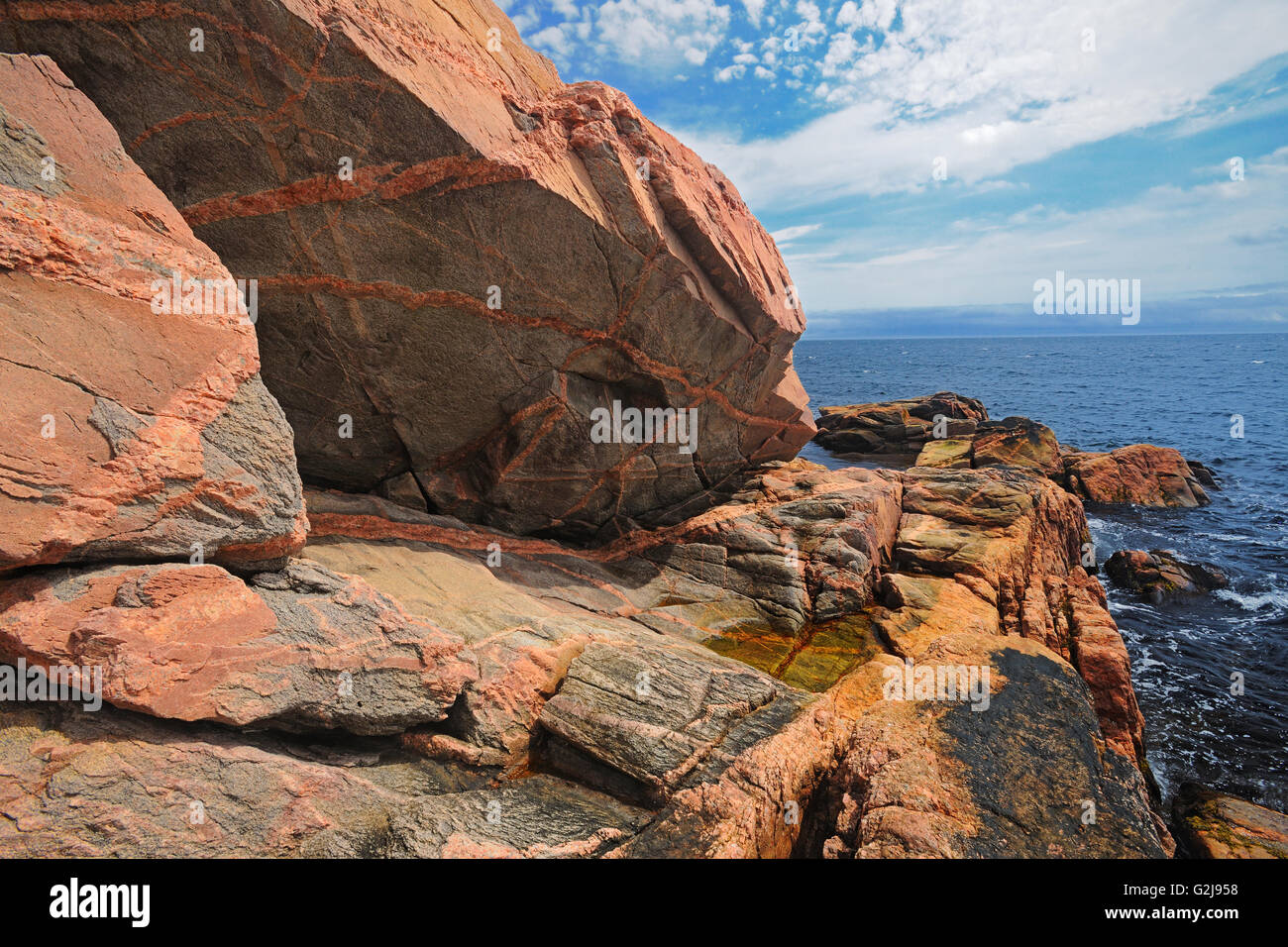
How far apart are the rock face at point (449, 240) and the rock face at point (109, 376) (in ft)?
7.90

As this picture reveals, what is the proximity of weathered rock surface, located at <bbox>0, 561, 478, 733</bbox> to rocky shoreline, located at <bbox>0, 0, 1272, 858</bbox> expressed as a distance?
5 centimetres

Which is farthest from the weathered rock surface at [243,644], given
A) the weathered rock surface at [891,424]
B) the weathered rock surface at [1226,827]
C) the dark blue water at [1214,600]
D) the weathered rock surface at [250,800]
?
the weathered rock surface at [891,424]

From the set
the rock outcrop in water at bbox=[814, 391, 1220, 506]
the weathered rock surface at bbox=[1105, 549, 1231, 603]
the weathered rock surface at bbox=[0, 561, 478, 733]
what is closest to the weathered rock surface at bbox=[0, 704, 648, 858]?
the weathered rock surface at bbox=[0, 561, 478, 733]

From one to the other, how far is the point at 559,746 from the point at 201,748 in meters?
4.86

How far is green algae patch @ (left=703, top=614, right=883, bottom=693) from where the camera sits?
13062mm

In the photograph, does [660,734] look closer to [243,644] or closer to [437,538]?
[243,644]

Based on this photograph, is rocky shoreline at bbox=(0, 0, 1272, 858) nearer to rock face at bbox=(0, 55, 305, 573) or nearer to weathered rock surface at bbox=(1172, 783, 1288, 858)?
rock face at bbox=(0, 55, 305, 573)

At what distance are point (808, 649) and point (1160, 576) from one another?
2166cm

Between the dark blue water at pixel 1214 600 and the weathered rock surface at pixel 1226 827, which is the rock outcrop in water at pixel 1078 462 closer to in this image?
the dark blue water at pixel 1214 600

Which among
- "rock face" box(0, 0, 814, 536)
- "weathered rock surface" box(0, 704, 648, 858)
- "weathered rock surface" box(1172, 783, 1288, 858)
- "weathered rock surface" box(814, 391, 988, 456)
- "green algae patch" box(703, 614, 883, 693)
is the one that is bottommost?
"weathered rock surface" box(1172, 783, 1288, 858)

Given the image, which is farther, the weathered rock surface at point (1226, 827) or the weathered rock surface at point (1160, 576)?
the weathered rock surface at point (1160, 576)

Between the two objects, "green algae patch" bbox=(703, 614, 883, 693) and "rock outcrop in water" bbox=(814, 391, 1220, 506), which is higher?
"rock outcrop in water" bbox=(814, 391, 1220, 506)

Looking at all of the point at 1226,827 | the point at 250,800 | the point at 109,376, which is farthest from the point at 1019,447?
the point at 109,376

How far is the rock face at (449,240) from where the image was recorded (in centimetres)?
1026
